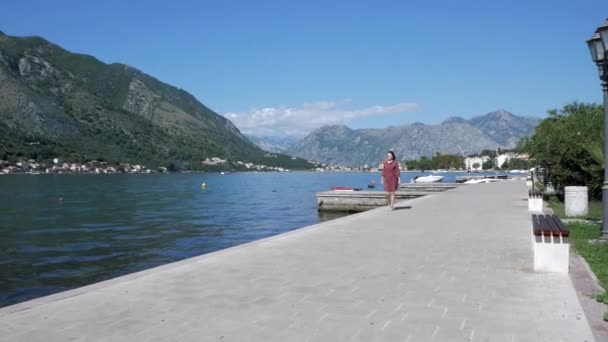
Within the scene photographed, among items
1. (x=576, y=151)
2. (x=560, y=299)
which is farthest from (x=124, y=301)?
(x=576, y=151)

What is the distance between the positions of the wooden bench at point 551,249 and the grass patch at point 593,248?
48 centimetres

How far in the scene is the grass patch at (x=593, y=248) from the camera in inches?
271

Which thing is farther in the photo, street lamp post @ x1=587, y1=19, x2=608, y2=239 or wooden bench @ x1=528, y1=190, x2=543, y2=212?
wooden bench @ x1=528, y1=190, x2=543, y2=212

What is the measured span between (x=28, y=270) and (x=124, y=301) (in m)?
9.45

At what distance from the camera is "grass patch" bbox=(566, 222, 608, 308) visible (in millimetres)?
6894

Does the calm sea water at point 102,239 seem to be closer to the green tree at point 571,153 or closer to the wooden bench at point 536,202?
the wooden bench at point 536,202

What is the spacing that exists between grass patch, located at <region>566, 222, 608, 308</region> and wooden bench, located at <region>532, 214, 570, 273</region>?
19.1 inches

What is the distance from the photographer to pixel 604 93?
10.8 meters

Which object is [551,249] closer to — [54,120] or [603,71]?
[603,71]

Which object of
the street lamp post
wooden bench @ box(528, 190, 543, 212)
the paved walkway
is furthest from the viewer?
wooden bench @ box(528, 190, 543, 212)

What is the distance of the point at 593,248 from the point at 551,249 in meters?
2.81

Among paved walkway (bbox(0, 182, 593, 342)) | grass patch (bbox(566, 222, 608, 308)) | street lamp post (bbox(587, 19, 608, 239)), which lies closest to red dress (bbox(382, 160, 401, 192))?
grass patch (bbox(566, 222, 608, 308))

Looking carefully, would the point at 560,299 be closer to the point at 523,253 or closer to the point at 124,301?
the point at 523,253

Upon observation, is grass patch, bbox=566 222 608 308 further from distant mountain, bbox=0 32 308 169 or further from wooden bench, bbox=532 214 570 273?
distant mountain, bbox=0 32 308 169
